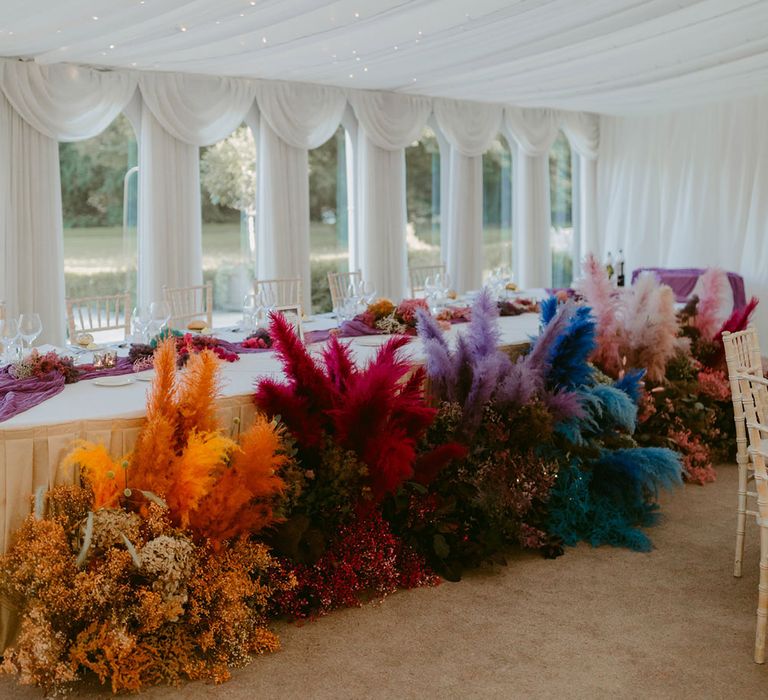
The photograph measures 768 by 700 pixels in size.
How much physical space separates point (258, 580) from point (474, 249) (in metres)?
6.83

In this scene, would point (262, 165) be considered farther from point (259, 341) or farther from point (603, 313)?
point (603, 313)

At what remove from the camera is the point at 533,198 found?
10102 mm

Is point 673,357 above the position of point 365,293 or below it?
below

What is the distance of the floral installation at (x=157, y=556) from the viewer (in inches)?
106

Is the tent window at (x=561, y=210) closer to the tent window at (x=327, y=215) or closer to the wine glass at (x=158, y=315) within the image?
the tent window at (x=327, y=215)

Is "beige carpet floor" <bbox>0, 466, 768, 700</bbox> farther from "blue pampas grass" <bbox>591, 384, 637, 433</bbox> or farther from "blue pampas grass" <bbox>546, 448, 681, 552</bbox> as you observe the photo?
"blue pampas grass" <bbox>591, 384, 637, 433</bbox>

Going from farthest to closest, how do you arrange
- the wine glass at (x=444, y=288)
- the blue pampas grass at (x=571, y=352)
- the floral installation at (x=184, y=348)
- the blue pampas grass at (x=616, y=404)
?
the wine glass at (x=444, y=288) < the blue pampas grass at (x=616, y=404) < the blue pampas grass at (x=571, y=352) < the floral installation at (x=184, y=348)

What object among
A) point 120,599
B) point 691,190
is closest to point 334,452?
point 120,599

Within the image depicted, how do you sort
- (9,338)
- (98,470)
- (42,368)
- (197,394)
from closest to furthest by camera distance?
(98,470) → (197,394) → (42,368) → (9,338)

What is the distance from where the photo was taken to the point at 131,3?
4.66 m

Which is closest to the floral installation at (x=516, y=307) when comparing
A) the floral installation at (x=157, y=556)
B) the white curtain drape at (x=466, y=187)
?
the floral installation at (x=157, y=556)

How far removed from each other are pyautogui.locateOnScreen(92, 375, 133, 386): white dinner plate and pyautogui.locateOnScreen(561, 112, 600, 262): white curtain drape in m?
7.84

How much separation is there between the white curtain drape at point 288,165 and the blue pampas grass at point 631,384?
162 inches

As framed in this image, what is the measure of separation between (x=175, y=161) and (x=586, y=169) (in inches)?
212
